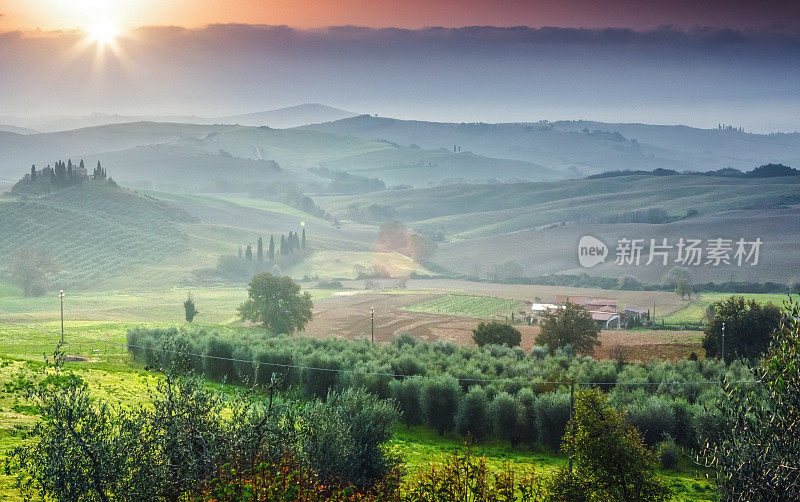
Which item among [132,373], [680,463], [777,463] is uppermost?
[777,463]

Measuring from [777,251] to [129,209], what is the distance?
497 feet

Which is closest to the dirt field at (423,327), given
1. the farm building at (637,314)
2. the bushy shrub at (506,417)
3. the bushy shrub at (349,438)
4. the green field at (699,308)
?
the farm building at (637,314)

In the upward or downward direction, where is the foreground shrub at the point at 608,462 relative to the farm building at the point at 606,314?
upward

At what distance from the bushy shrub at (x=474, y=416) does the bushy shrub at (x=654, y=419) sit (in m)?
7.49

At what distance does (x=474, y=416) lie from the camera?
129 feet

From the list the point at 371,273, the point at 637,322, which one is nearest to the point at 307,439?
the point at 637,322

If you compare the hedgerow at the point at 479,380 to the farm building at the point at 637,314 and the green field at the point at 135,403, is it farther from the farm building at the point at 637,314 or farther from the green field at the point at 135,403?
the farm building at the point at 637,314

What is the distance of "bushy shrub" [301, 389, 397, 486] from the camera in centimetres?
2202

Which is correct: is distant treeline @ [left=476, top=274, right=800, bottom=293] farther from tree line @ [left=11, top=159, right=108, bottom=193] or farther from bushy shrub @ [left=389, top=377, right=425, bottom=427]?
tree line @ [left=11, top=159, right=108, bottom=193]

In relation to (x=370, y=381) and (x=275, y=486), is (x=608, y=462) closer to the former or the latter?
(x=275, y=486)

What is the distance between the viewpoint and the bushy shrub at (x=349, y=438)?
72.2 feet

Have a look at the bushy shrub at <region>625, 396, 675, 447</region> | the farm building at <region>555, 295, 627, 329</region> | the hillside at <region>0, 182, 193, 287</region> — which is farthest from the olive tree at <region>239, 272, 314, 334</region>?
the hillside at <region>0, 182, 193, 287</region>

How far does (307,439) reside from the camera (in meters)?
21.8

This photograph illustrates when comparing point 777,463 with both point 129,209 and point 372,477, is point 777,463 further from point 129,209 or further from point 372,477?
point 129,209
